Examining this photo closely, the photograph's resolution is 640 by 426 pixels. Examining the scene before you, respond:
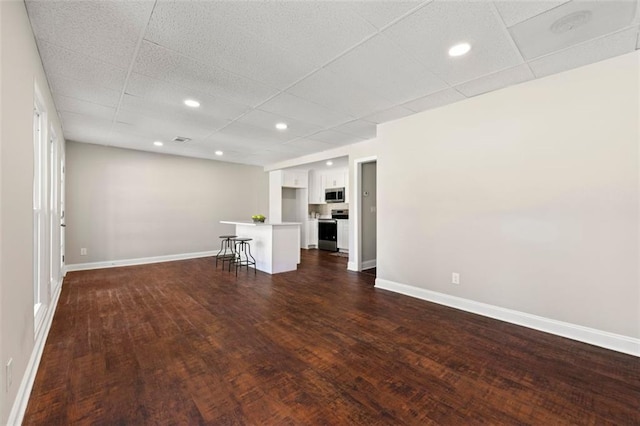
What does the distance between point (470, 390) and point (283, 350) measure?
4.55 feet

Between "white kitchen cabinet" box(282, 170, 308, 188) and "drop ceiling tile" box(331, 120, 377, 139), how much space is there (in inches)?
143

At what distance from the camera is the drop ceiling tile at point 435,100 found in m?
3.04

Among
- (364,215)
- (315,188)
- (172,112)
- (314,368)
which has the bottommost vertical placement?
(314,368)

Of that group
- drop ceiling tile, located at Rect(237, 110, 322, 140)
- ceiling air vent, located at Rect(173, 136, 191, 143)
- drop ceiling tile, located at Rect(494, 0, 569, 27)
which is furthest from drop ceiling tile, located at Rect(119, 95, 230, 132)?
drop ceiling tile, located at Rect(494, 0, 569, 27)

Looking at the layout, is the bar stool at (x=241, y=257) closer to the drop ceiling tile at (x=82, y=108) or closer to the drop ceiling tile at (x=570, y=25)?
the drop ceiling tile at (x=82, y=108)

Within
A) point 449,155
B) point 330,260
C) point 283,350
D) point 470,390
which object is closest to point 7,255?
point 283,350

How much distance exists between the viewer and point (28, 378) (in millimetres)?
1804

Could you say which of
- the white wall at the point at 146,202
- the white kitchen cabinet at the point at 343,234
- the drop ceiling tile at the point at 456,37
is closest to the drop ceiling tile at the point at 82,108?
the white wall at the point at 146,202

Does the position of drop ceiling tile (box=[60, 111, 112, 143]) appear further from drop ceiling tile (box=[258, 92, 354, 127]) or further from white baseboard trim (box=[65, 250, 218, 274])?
drop ceiling tile (box=[258, 92, 354, 127])

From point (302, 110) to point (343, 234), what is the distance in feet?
15.1

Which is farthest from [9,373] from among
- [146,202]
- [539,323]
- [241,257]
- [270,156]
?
[270,156]

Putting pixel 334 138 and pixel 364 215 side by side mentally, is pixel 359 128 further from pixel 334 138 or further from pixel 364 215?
pixel 364 215

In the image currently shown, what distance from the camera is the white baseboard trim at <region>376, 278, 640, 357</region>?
2.31 metres

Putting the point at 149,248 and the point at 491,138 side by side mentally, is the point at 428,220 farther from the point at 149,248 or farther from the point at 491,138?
the point at 149,248
